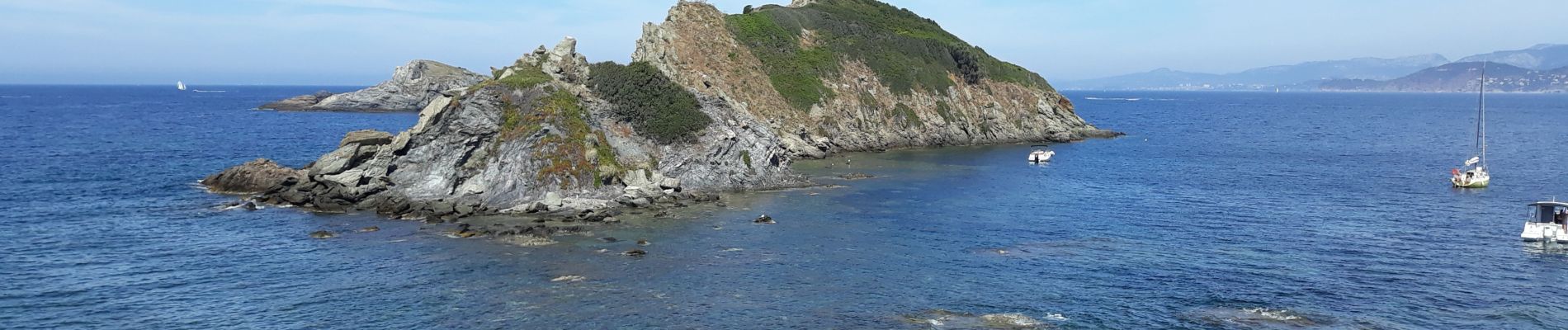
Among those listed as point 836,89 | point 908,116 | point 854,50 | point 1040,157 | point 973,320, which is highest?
point 854,50

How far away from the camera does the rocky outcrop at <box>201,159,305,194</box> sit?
81625 millimetres

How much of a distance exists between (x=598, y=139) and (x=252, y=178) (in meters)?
28.0

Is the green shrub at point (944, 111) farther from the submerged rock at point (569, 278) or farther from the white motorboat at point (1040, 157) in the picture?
the submerged rock at point (569, 278)

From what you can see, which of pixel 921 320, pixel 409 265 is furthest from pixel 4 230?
pixel 921 320

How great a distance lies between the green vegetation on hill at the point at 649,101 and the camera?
8788cm

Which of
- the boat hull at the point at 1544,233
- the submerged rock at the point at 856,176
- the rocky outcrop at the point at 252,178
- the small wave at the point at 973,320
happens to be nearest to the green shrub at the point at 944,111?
the submerged rock at the point at 856,176

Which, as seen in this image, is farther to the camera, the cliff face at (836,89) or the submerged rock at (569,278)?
the cliff face at (836,89)

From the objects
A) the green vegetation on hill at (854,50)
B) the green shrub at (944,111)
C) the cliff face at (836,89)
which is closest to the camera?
the cliff face at (836,89)

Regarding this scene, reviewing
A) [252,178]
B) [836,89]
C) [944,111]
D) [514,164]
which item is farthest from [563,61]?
[944,111]

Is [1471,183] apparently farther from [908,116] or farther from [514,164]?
[514,164]

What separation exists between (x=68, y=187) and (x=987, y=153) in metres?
96.2

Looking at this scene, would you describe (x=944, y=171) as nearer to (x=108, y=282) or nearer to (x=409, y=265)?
(x=409, y=265)

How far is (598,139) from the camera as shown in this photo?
8244cm

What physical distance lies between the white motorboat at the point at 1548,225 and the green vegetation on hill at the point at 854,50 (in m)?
83.6
